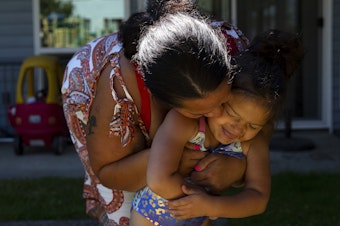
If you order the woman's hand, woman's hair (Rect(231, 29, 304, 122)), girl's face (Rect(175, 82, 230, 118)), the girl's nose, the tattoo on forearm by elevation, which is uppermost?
woman's hair (Rect(231, 29, 304, 122))

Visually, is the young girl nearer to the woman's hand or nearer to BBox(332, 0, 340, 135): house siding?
the woman's hand

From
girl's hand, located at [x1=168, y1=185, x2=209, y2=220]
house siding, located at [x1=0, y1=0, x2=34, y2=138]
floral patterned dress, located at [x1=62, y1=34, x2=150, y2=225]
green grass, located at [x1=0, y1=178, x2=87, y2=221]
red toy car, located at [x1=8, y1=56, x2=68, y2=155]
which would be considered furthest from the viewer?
house siding, located at [x1=0, y1=0, x2=34, y2=138]

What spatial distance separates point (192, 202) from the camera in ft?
7.11

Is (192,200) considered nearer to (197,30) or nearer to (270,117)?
(270,117)

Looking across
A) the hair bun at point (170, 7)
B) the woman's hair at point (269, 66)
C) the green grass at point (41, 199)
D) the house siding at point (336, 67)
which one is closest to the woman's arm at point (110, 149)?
the hair bun at point (170, 7)

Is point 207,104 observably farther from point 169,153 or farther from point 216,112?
point 169,153

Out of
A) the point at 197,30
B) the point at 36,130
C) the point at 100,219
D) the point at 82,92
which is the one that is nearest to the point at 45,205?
the point at 36,130

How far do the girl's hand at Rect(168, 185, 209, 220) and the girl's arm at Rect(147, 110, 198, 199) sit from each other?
2 cm

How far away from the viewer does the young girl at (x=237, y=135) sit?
2.12 meters

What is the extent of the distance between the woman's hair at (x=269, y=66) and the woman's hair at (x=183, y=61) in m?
0.15

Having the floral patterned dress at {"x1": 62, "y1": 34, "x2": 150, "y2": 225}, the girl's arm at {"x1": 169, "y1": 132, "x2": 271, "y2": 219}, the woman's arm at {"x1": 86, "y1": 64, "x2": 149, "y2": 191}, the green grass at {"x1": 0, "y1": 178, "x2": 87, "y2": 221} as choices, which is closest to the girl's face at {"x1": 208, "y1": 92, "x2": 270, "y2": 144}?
the girl's arm at {"x1": 169, "y1": 132, "x2": 271, "y2": 219}

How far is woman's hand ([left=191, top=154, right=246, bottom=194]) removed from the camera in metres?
2.21

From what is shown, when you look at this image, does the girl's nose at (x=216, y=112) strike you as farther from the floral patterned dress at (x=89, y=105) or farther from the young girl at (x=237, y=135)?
the floral patterned dress at (x=89, y=105)

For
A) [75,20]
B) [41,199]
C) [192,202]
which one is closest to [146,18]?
[192,202]
